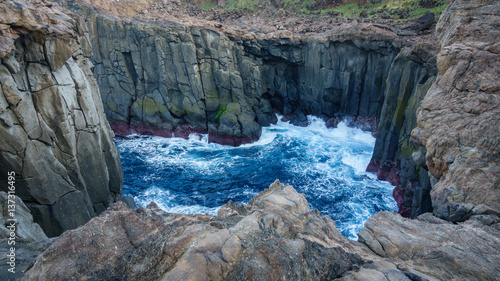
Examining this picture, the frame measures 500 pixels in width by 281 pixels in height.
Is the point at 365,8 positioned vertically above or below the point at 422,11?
above

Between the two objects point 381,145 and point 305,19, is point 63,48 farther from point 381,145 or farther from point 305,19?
point 305,19

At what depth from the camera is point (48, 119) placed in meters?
13.1

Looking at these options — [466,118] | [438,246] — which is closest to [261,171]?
[466,118]

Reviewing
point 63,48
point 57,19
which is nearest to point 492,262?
point 63,48

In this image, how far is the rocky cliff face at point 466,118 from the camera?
11523 millimetres

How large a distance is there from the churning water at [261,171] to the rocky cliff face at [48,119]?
402 inches

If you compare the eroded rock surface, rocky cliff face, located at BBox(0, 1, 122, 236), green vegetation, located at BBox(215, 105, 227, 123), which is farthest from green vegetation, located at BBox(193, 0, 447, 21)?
the eroded rock surface

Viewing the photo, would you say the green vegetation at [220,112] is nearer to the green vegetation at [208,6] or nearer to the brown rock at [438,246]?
the brown rock at [438,246]

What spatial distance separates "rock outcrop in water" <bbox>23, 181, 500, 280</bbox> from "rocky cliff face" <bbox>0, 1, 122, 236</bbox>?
6903mm

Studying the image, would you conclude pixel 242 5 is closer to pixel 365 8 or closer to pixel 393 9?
pixel 365 8

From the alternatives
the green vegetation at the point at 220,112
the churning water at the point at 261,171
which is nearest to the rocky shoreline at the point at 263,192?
the churning water at the point at 261,171

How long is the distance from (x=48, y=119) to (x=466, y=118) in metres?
20.0

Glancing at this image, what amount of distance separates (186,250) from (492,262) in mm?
8699

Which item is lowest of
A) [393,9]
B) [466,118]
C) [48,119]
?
[48,119]
